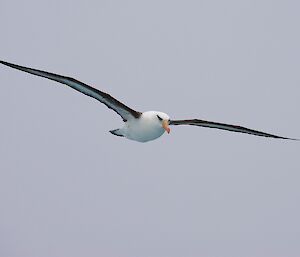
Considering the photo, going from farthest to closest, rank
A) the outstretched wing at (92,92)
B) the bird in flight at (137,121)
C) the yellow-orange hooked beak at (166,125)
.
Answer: the yellow-orange hooked beak at (166,125), the bird in flight at (137,121), the outstretched wing at (92,92)

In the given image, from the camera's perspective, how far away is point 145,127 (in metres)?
17.5

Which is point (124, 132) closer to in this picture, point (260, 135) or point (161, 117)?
point (161, 117)

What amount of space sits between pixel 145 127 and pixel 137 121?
361 mm

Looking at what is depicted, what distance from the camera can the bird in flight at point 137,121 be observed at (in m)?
15.9

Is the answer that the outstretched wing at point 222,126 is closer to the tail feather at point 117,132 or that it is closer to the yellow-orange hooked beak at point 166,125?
the yellow-orange hooked beak at point 166,125

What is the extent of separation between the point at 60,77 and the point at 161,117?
3150mm

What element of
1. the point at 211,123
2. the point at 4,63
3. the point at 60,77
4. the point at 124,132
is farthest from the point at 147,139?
the point at 4,63

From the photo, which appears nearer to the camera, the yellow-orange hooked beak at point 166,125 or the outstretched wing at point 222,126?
the yellow-orange hooked beak at point 166,125

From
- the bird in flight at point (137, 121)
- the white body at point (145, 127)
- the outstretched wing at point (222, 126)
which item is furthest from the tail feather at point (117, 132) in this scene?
the outstretched wing at point (222, 126)

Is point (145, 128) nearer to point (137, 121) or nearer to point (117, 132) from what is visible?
point (137, 121)

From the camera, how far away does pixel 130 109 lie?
17.2 meters

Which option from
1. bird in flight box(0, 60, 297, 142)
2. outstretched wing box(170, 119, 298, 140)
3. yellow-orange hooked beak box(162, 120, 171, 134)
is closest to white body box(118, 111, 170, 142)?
bird in flight box(0, 60, 297, 142)

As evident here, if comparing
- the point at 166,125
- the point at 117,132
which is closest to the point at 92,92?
the point at 166,125

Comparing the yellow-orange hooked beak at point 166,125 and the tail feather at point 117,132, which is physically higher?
the tail feather at point 117,132
